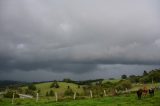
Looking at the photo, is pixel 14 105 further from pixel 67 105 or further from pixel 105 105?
pixel 105 105

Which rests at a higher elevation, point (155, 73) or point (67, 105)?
point (155, 73)

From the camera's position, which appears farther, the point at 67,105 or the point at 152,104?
the point at 67,105

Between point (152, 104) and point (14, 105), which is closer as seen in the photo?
point (152, 104)

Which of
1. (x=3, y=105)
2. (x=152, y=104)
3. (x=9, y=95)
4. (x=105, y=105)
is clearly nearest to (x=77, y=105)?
(x=105, y=105)

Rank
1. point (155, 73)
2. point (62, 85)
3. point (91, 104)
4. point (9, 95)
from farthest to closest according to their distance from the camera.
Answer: point (62, 85) < point (155, 73) < point (9, 95) < point (91, 104)

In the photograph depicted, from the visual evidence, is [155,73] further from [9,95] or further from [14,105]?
[14,105]

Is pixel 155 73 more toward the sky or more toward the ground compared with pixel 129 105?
more toward the sky

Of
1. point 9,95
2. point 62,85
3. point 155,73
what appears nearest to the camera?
point 9,95

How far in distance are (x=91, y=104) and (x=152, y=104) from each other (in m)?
11.3

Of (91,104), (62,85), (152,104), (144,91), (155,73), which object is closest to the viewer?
(152,104)

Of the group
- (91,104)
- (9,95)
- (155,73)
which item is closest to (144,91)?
(91,104)

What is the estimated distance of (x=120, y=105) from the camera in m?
47.4

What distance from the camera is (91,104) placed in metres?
52.4

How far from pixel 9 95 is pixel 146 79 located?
6611cm
